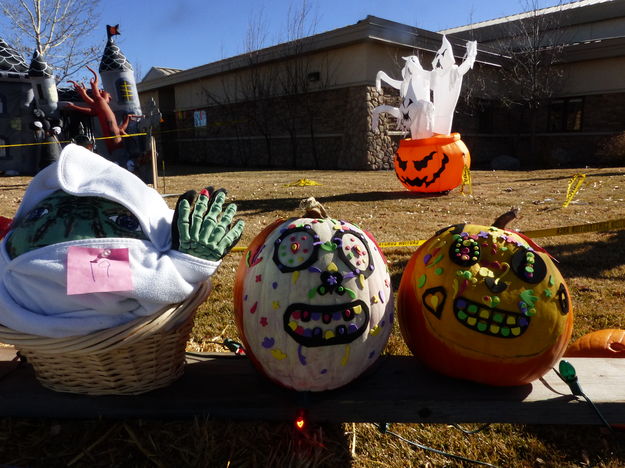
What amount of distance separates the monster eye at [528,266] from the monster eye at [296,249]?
0.74 m

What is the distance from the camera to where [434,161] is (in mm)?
7773

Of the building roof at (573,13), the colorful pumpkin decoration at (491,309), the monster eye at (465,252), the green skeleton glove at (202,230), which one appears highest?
the building roof at (573,13)

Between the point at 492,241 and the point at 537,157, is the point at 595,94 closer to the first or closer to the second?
the point at 537,157

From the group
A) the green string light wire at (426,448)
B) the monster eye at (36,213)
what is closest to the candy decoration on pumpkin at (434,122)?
the green string light wire at (426,448)

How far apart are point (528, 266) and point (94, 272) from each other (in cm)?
152

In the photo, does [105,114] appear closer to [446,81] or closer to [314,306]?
[446,81]

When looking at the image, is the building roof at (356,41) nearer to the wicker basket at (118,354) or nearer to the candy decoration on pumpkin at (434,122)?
the candy decoration on pumpkin at (434,122)

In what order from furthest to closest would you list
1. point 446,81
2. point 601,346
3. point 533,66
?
point 533,66 < point 446,81 < point 601,346

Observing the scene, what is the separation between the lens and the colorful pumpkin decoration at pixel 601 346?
2.26 m

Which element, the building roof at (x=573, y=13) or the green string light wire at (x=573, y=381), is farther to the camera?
the building roof at (x=573, y=13)

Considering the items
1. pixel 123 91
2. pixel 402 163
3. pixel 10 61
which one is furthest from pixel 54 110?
pixel 402 163

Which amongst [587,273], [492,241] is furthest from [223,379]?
[587,273]

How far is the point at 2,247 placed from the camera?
1684mm

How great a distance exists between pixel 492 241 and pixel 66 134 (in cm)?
2044
